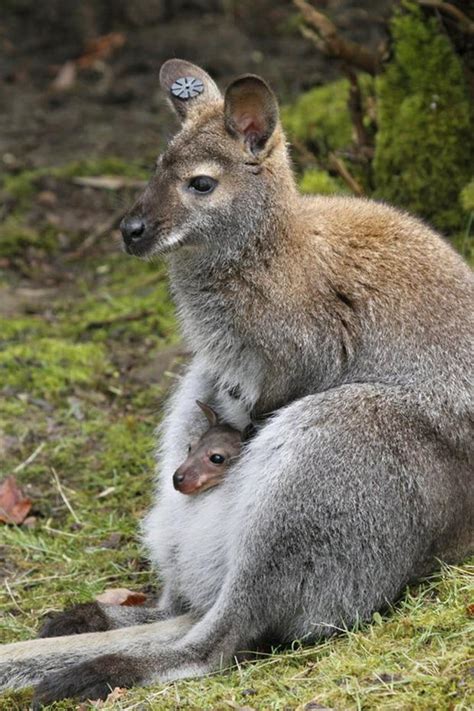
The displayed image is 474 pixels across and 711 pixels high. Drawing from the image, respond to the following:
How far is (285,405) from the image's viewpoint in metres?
5.27

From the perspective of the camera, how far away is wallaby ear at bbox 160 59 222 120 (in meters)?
5.56

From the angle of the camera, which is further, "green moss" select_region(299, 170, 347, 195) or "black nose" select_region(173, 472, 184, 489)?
"green moss" select_region(299, 170, 347, 195)

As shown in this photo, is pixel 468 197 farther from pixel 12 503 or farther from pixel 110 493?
pixel 12 503

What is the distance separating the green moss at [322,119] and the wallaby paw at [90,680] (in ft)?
16.8

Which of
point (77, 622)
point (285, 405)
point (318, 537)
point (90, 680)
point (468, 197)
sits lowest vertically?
point (77, 622)

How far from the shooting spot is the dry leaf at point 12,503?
6.65 m

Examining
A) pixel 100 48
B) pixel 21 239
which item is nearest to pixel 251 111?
pixel 21 239

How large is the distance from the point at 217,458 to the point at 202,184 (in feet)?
3.95

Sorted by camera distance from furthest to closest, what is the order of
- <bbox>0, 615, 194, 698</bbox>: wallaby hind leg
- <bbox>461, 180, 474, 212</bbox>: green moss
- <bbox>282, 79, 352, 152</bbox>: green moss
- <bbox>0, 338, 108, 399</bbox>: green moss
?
1. <bbox>282, 79, 352, 152</bbox>: green moss
2. <bbox>0, 338, 108, 399</bbox>: green moss
3. <bbox>461, 180, 474, 212</bbox>: green moss
4. <bbox>0, 615, 194, 698</bbox>: wallaby hind leg

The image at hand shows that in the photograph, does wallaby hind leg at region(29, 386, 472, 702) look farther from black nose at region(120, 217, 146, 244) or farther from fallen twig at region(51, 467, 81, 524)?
fallen twig at region(51, 467, 81, 524)

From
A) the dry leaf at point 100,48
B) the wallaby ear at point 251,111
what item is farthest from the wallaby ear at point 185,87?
the dry leaf at point 100,48

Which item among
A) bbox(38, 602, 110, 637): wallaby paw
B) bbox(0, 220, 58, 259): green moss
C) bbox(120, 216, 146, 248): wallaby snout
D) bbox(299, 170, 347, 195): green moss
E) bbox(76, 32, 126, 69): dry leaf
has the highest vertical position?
bbox(120, 216, 146, 248): wallaby snout

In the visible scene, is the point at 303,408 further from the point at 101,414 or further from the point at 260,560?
the point at 101,414

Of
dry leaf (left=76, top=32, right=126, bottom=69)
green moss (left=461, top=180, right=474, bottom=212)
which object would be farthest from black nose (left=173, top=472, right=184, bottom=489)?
dry leaf (left=76, top=32, right=126, bottom=69)
